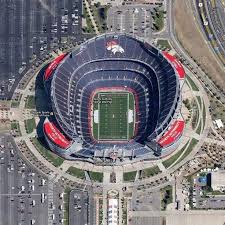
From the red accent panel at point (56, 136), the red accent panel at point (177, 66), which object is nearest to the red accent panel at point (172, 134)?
the red accent panel at point (177, 66)

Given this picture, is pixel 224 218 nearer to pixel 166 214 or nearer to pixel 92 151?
pixel 166 214

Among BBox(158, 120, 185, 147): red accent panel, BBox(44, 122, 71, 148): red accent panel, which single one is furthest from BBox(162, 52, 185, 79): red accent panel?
BBox(44, 122, 71, 148): red accent panel

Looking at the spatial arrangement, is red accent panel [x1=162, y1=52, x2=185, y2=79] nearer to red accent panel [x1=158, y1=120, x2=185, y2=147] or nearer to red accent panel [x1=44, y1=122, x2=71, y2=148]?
red accent panel [x1=158, y1=120, x2=185, y2=147]

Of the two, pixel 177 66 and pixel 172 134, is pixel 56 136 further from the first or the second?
A: pixel 177 66

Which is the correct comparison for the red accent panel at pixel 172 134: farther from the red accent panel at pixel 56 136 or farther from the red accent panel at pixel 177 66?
the red accent panel at pixel 56 136

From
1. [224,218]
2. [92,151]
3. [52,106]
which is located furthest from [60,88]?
[224,218]
